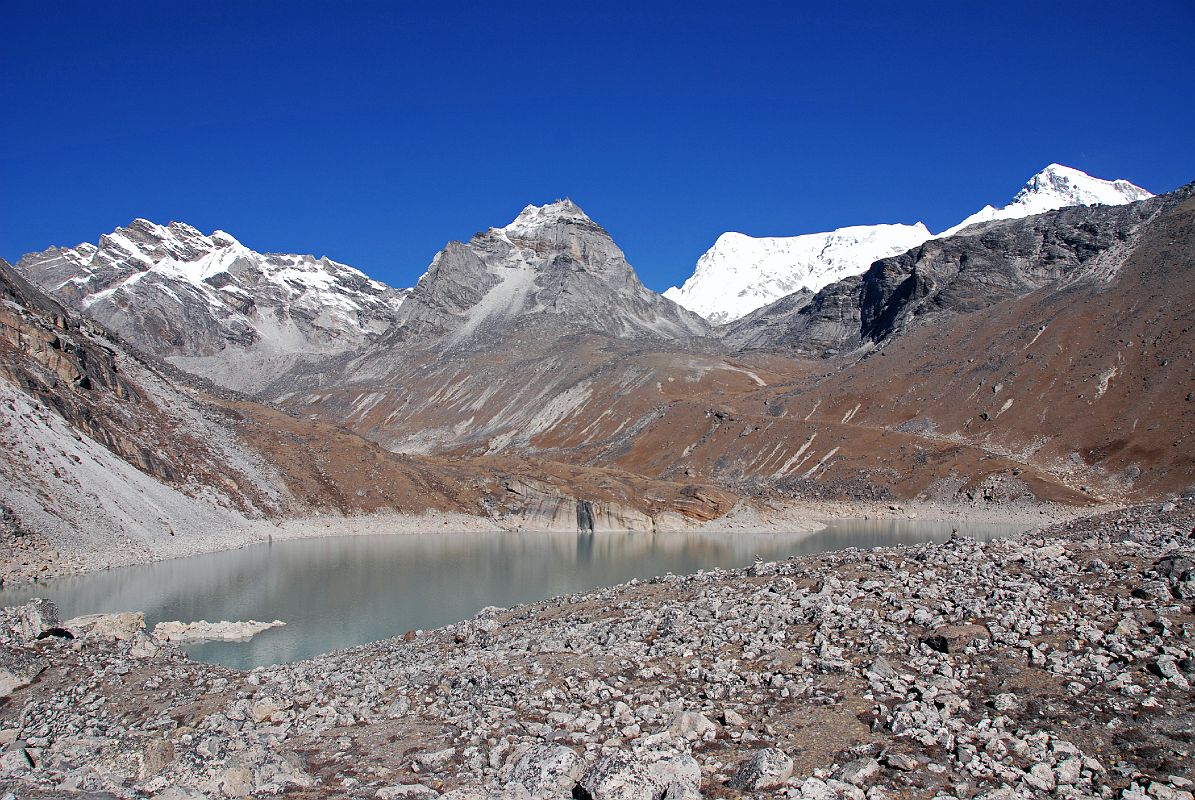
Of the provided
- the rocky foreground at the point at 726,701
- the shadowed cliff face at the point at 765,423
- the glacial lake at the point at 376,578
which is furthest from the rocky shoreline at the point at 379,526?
the rocky foreground at the point at 726,701

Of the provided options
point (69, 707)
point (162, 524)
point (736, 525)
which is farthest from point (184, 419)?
point (69, 707)

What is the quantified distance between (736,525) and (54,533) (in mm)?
62726

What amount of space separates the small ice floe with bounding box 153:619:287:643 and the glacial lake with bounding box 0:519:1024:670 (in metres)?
0.66

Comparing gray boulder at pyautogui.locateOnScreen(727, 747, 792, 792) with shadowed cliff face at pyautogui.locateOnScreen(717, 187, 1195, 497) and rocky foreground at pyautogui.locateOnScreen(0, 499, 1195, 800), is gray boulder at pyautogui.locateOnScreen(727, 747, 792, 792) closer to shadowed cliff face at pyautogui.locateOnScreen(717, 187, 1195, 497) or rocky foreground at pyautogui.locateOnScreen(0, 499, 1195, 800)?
rocky foreground at pyautogui.locateOnScreen(0, 499, 1195, 800)

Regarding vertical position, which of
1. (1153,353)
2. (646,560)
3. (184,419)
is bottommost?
(646,560)

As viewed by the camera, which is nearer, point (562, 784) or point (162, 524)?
point (562, 784)

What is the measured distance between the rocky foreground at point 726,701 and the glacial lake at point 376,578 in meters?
10.8

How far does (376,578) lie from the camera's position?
53719 millimetres

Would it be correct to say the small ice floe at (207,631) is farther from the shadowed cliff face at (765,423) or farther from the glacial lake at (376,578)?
the shadowed cliff face at (765,423)

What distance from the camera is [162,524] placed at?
5900 centimetres

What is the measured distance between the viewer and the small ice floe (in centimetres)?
3494

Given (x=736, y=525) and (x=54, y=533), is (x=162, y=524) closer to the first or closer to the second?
(x=54, y=533)

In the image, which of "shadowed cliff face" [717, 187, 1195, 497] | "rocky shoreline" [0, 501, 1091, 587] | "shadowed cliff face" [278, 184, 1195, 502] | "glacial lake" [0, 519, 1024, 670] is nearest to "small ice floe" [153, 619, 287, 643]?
"glacial lake" [0, 519, 1024, 670]

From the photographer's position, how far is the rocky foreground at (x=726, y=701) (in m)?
12.8
